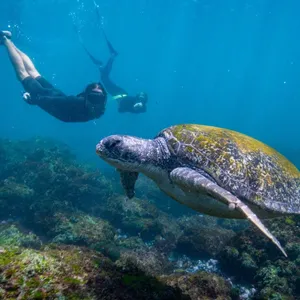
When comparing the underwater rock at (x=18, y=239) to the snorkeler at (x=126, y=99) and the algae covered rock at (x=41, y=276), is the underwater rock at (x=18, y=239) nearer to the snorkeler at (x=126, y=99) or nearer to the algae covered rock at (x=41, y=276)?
the algae covered rock at (x=41, y=276)

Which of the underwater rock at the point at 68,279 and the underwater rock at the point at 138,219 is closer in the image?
the underwater rock at the point at 68,279

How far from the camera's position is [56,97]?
11734 millimetres

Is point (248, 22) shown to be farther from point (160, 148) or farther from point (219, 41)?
point (160, 148)

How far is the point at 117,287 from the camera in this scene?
2.37 m

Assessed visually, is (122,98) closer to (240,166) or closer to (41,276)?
(240,166)

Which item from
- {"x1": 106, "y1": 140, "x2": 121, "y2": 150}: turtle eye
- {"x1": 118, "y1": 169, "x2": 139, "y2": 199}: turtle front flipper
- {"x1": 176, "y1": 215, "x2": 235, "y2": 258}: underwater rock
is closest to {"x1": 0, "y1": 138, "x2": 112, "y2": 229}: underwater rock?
{"x1": 176, "y1": 215, "x2": 235, "y2": 258}: underwater rock

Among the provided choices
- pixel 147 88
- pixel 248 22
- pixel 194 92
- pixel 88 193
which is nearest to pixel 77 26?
pixel 248 22

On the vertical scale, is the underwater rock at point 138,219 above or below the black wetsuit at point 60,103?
below

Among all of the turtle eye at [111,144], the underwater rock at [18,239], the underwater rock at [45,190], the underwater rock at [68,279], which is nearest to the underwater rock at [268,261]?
the underwater rock at [68,279]

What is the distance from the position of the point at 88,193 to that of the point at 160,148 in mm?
8630

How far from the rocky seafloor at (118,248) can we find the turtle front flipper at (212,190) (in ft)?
3.91

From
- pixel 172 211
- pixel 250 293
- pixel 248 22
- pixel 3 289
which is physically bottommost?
pixel 3 289

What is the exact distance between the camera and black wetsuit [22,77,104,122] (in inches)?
439

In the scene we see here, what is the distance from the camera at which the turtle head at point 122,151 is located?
3916mm
